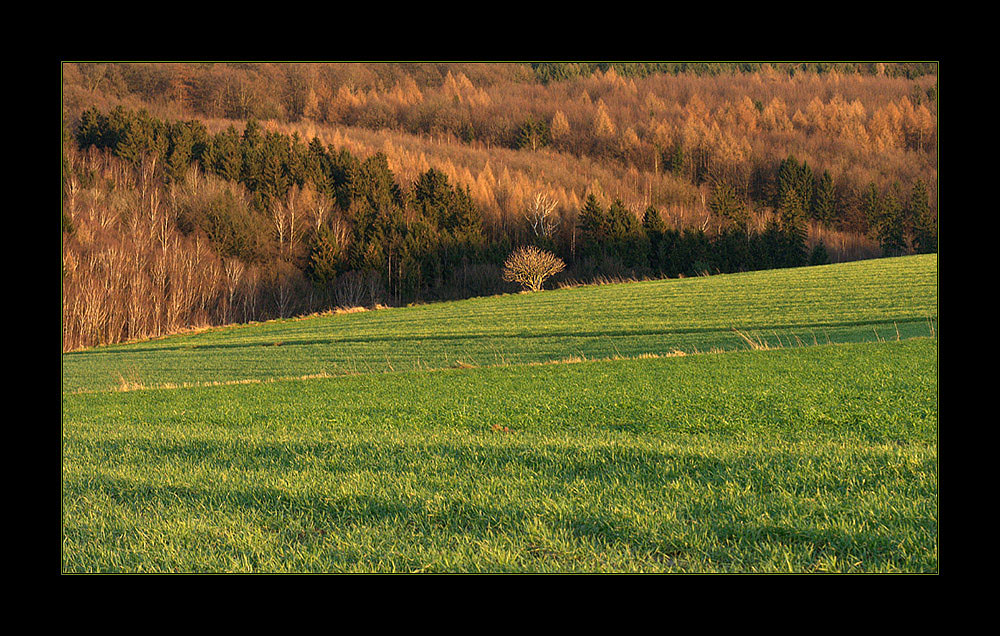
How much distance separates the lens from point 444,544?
17.0 ft

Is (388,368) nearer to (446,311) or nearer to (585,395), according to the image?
(585,395)

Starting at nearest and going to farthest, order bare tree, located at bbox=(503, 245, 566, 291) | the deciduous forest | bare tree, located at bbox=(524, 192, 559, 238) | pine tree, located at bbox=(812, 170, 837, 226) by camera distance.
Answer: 1. bare tree, located at bbox=(503, 245, 566, 291)
2. the deciduous forest
3. pine tree, located at bbox=(812, 170, 837, 226)
4. bare tree, located at bbox=(524, 192, 559, 238)

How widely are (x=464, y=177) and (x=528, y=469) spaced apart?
67166mm

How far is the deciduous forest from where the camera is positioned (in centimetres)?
5731

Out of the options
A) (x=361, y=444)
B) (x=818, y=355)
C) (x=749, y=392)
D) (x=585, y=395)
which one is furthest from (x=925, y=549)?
(x=818, y=355)

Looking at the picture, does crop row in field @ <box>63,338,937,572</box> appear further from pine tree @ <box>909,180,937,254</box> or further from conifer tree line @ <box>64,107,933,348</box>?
pine tree @ <box>909,180,937,254</box>

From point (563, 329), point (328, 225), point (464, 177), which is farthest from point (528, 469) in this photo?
point (464, 177)

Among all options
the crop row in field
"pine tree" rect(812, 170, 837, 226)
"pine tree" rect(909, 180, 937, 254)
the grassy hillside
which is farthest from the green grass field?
"pine tree" rect(812, 170, 837, 226)

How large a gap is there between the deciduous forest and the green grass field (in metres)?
39.5

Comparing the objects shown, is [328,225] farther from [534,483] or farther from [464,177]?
[534,483]

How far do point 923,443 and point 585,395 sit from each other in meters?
5.65

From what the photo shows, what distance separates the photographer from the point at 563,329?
31.1 meters

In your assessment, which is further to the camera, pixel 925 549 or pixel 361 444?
pixel 361 444

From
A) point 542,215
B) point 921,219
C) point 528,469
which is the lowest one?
point 528,469
